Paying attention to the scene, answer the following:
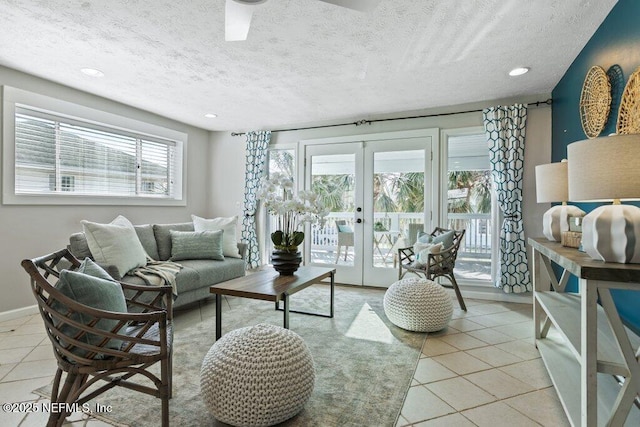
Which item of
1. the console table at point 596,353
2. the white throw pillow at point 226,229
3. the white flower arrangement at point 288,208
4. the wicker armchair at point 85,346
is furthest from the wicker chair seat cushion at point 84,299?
the white throw pillow at point 226,229

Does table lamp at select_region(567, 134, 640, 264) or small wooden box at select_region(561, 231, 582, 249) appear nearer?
table lamp at select_region(567, 134, 640, 264)

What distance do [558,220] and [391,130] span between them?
2.65 m

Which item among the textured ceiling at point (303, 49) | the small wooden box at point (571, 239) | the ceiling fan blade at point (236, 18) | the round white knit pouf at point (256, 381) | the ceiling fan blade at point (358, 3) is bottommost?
the round white knit pouf at point (256, 381)

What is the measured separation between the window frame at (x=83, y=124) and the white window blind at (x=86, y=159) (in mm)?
53

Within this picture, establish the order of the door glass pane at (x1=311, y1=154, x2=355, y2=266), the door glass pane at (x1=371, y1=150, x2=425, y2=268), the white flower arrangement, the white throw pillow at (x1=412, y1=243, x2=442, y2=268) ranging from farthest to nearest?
the door glass pane at (x1=311, y1=154, x2=355, y2=266)
the door glass pane at (x1=371, y1=150, x2=425, y2=268)
the white throw pillow at (x1=412, y1=243, x2=442, y2=268)
the white flower arrangement

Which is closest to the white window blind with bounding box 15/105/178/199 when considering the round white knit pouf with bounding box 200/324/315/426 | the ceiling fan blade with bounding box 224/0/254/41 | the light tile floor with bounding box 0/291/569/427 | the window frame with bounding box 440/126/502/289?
the light tile floor with bounding box 0/291/569/427

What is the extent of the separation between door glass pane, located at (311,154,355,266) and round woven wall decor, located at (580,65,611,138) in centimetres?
268

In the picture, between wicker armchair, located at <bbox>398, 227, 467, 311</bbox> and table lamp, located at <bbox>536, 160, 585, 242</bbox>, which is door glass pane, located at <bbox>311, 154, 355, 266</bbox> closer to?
wicker armchair, located at <bbox>398, 227, 467, 311</bbox>

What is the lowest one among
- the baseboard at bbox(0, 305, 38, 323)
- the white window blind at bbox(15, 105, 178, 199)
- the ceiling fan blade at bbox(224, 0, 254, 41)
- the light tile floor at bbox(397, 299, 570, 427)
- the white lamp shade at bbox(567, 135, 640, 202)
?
the light tile floor at bbox(397, 299, 570, 427)

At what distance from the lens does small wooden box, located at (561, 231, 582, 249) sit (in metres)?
1.92

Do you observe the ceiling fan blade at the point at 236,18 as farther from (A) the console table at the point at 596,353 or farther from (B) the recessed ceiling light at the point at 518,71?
(B) the recessed ceiling light at the point at 518,71

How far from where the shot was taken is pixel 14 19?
7.54 feet

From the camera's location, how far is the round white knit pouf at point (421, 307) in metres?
2.79

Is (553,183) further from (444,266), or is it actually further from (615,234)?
(444,266)
